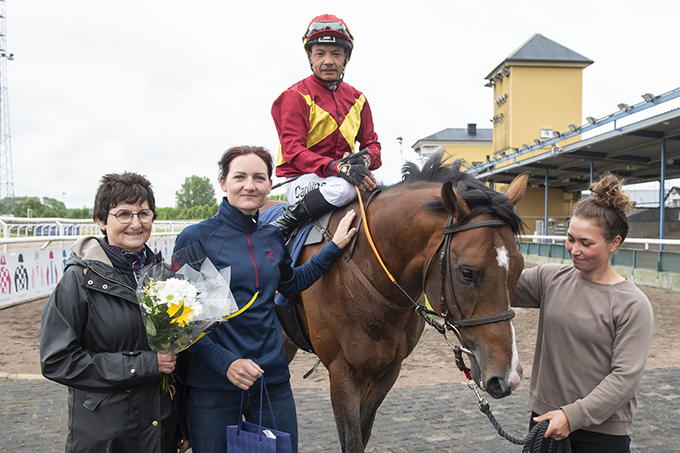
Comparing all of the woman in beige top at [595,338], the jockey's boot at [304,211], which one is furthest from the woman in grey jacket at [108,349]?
the woman in beige top at [595,338]

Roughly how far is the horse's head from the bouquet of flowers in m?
1.00

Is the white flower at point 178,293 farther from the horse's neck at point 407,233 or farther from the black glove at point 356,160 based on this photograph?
the black glove at point 356,160

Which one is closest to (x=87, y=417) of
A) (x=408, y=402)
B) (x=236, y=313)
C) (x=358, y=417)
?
(x=236, y=313)

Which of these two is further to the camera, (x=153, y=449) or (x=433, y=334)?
(x=433, y=334)

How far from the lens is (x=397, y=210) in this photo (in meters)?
2.51

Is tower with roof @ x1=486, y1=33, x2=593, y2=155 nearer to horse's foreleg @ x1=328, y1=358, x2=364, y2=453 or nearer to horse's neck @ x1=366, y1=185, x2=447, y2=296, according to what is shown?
horse's neck @ x1=366, y1=185, x2=447, y2=296

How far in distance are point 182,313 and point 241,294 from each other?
0.32 m

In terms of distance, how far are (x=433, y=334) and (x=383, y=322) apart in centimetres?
556

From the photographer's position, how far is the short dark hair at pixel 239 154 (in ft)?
7.13

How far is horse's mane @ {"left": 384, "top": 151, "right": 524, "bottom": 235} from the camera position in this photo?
6.97 ft

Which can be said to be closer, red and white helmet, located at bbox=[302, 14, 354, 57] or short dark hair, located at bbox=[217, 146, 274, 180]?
short dark hair, located at bbox=[217, 146, 274, 180]

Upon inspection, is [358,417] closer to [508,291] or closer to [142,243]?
[508,291]

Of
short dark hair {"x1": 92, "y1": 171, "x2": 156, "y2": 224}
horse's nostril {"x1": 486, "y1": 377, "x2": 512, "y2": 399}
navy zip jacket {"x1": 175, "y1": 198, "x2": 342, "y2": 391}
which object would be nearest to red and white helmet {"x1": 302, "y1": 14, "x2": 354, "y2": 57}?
navy zip jacket {"x1": 175, "y1": 198, "x2": 342, "y2": 391}

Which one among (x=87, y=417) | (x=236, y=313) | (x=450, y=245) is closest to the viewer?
(x=87, y=417)
